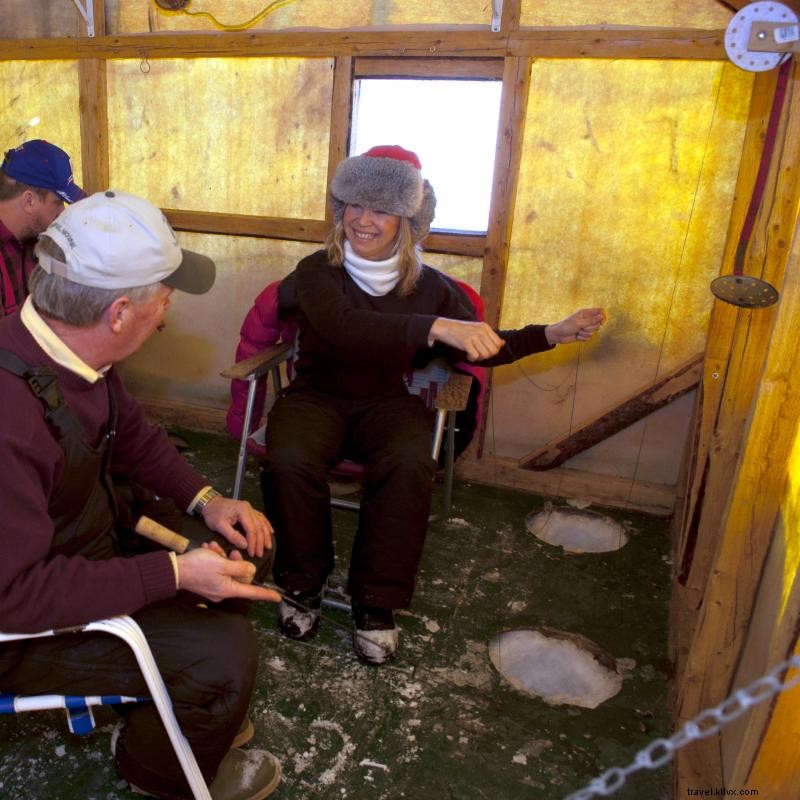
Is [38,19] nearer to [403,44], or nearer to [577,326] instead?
[403,44]

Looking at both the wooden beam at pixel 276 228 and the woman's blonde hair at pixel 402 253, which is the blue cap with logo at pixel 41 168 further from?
the wooden beam at pixel 276 228

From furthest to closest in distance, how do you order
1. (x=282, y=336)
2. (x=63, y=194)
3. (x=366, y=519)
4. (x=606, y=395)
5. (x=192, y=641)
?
(x=606, y=395) < (x=282, y=336) < (x=63, y=194) < (x=366, y=519) < (x=192, y=641)

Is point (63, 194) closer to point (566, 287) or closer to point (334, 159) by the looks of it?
point (334, 159)

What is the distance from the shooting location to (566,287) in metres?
3.96

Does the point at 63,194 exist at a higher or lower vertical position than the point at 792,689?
higher

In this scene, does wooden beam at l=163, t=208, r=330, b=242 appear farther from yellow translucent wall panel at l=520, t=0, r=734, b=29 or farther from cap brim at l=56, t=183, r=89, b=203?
yellow translucent wall panel at l=520, t=0, r=734, b=29

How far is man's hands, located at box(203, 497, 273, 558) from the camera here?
2094 millimetres

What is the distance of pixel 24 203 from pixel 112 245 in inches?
73.7

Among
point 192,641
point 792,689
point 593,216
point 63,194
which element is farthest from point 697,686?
point 63,194

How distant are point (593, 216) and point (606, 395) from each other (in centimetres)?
102

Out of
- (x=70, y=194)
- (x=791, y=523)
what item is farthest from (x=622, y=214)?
(x=70, y=194)

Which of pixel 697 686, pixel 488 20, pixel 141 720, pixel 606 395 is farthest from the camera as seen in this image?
pixel 606 395

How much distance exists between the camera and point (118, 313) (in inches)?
64.0

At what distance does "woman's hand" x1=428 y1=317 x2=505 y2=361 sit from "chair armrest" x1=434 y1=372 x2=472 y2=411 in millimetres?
474
